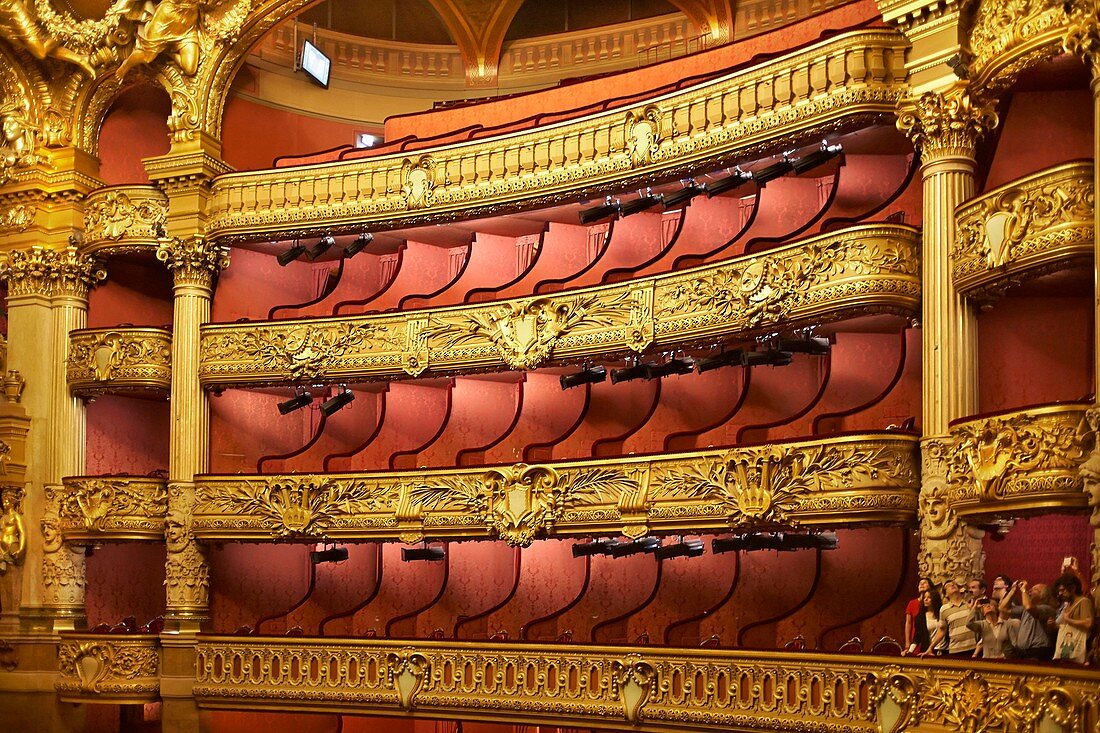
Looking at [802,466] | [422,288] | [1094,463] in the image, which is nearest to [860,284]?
[802,466]

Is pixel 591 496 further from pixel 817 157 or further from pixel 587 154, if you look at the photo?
pixel 817 157

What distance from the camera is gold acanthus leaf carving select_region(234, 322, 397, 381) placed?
15.1 m

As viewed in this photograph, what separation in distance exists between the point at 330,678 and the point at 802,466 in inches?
228

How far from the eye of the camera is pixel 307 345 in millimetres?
15359

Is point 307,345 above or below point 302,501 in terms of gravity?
above

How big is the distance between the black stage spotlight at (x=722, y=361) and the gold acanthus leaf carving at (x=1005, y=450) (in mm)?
3164

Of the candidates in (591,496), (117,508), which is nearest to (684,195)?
(591,496)

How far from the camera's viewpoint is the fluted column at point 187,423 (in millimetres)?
15305

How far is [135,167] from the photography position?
57.3 feet

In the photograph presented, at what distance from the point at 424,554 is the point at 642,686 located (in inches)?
140

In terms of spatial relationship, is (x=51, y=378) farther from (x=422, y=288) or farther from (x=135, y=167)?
(x=422, y=288)

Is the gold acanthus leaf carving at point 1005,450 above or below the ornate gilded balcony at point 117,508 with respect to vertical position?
above

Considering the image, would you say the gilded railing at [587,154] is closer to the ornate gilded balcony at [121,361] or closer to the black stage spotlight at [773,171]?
the black stage spotlight at [773,171]

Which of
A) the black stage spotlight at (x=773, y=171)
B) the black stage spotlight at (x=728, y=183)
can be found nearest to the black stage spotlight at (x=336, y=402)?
the black stage spotlight at (x=728, y=183)
